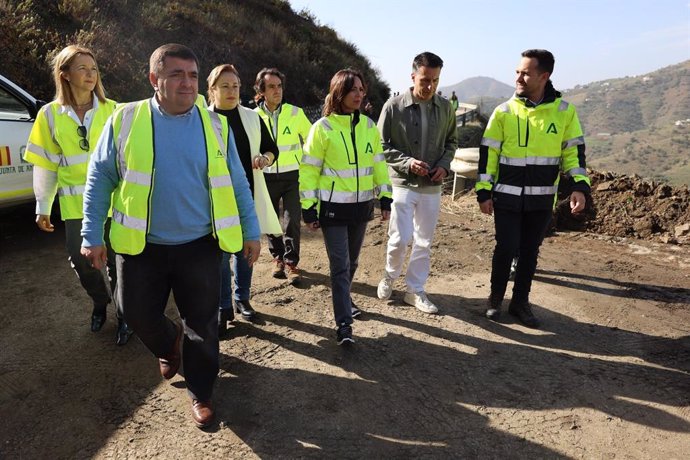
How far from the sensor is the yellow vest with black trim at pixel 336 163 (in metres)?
3.52

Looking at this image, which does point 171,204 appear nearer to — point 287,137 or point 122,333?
point 122,333

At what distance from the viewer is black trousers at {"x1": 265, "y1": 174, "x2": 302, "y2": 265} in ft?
15.7

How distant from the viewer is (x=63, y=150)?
3.38m

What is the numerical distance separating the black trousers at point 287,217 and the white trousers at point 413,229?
1.04m

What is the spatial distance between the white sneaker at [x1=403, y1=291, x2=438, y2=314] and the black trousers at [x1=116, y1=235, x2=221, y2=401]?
207 cm

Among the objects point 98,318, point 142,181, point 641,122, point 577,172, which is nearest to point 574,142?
point 577,172

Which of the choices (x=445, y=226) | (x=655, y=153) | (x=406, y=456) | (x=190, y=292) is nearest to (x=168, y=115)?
(x=190, y=292)

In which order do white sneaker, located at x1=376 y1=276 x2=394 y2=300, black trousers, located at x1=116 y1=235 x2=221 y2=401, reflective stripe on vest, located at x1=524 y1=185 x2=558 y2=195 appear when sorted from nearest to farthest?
black trousers, located at x1=116 y1=235 x2=221 y2=401, reflective stripe on vest, located at x1=524 y1=185 x2=558 y2=195, white sneaker, located at x1=376 y1=276 x2=394 y2=300

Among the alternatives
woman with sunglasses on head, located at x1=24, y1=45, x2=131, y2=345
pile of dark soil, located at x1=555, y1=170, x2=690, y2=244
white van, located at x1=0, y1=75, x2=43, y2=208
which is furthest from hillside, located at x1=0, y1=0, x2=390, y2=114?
pile of dark soil, located at x1=555, y1=170, x2=690, y2=244

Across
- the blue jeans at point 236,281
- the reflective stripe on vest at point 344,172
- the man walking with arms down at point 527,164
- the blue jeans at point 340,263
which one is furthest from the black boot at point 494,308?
the blue jeans at point 236,281

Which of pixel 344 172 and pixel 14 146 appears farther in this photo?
pixel 14 146

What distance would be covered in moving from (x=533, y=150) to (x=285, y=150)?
2188mm

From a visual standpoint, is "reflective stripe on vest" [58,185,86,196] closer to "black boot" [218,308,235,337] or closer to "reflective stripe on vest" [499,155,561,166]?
"black boot" [218,308,235,337]

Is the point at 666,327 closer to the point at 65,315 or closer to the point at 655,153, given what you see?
the point at 65,315
